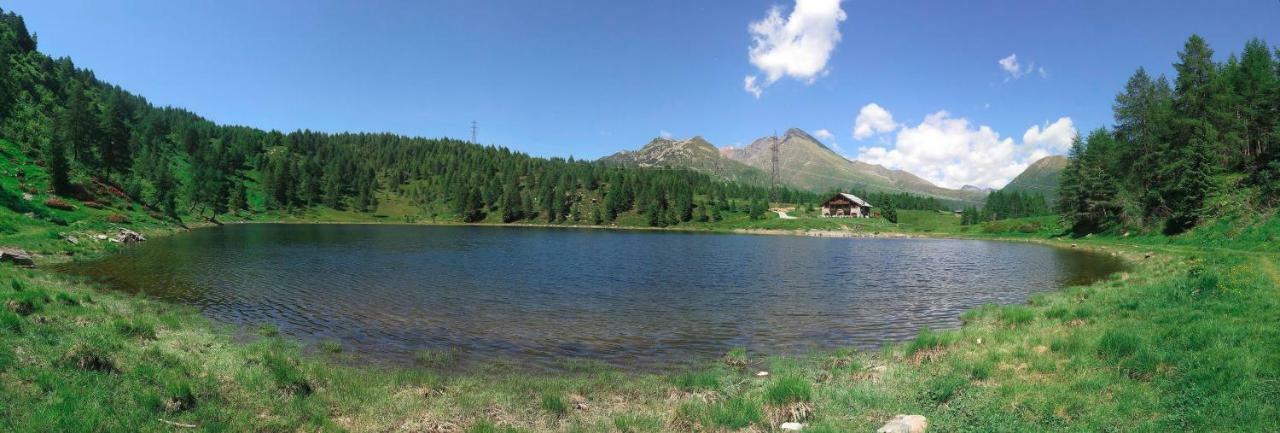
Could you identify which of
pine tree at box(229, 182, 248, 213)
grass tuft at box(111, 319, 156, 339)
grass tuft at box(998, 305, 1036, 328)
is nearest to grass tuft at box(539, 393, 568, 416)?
grass tuft at box(111, 319, 156, 339)

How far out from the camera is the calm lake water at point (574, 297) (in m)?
22.8

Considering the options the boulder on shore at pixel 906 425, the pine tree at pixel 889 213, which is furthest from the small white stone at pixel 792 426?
the pine tree at pixel 889 213

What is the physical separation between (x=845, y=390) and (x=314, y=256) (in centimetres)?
6133

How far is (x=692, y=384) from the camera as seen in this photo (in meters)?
15.9

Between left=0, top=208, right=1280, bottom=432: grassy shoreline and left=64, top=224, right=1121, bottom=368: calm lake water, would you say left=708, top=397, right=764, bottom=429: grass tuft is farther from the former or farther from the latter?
left=64, top=224, right=1121, bottom=368: calm lake water

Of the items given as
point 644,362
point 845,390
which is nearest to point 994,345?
point 845,390

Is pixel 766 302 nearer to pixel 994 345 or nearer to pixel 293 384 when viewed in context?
pixel 994 345

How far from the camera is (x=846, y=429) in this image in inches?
406

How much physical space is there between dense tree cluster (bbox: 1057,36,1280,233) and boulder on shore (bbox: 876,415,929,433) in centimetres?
6977

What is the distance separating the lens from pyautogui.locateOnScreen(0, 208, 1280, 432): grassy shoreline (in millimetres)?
9789

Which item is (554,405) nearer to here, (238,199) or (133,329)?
(133,329)

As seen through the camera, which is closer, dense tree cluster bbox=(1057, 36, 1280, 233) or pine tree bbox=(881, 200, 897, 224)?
dense tree cluster bbox=(1057, 36, 1280, 233)

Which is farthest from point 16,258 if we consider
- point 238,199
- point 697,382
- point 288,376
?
point 238,199

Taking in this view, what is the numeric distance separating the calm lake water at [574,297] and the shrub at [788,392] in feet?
22.8
